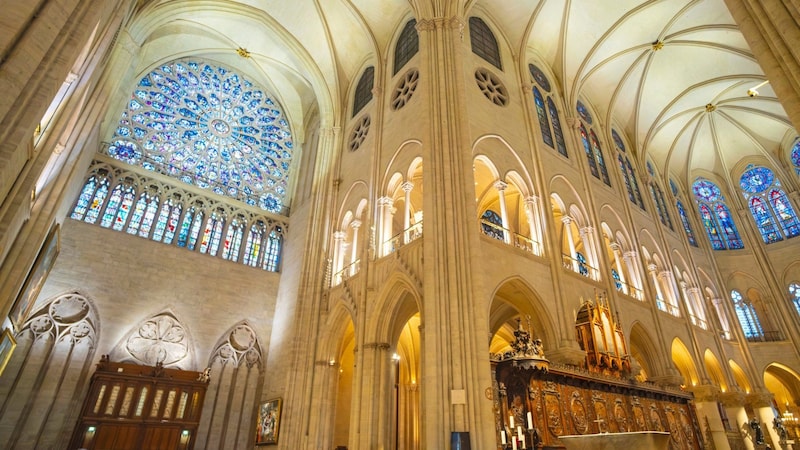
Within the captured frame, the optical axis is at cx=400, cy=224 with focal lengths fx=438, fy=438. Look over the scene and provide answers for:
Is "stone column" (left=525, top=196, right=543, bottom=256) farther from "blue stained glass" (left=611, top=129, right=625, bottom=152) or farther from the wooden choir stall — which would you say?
"blue stained glass" (left=611, top=129, right=625, bottom=152)

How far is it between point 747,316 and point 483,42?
17.1 meters

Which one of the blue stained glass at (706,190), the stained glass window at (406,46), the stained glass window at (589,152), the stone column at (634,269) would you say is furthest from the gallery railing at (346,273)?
the blue stained glass at (706,190)

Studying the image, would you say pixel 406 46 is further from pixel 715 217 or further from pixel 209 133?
pixel 715 217

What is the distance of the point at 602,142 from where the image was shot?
17.8 m

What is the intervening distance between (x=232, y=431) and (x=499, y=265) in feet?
31.1

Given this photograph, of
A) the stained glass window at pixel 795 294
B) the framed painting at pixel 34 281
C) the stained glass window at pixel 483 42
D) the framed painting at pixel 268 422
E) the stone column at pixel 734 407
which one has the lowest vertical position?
the framed painting at pixel 268 422

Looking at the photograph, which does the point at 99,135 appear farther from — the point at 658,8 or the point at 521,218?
the point at 658,8

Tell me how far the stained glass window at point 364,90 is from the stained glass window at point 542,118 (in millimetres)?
5872

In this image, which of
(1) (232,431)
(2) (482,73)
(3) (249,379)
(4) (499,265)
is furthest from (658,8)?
(1) (232,431)

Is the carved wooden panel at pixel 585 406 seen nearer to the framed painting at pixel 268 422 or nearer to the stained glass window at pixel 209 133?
the framed painting at pixel 268 422

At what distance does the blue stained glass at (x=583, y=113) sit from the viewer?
58.4ft

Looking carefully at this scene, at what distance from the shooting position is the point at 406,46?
14727 mm

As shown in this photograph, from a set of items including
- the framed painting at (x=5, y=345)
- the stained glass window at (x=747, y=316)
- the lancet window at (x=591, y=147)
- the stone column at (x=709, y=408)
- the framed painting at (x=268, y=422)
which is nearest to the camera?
the framed painting at (x=5, y=345)

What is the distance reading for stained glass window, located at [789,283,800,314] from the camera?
61.4ft
